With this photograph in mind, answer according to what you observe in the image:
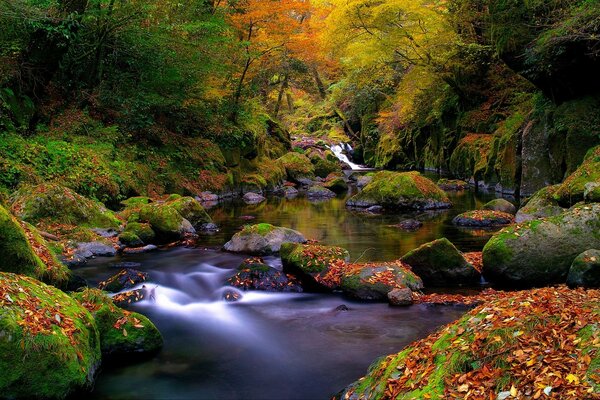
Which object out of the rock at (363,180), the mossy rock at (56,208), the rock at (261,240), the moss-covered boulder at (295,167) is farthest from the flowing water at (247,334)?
the moss-covered boulder at (295,167)

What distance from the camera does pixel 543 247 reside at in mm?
7012

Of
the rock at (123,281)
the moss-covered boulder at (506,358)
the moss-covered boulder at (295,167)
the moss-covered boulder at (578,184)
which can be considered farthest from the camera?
the moss-covered boulder at (295,167)

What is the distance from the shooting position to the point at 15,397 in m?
3.68

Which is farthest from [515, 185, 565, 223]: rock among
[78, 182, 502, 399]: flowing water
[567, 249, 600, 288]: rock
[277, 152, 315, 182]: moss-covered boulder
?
[277, 152, 315, 182]: moss-covered boulder

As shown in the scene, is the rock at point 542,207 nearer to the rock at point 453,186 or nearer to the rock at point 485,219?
the rock at point 485,219

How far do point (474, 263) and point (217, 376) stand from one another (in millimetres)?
5004

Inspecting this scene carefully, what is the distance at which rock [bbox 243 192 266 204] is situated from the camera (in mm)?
19141

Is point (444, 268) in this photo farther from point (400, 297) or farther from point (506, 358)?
point (506, 358)

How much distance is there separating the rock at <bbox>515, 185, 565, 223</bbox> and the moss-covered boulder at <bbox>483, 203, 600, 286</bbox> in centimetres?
368

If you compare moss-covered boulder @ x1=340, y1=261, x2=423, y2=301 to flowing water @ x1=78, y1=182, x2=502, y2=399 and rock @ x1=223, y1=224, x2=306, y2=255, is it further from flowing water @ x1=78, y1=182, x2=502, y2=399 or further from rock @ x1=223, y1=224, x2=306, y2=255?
rock @ x1=223, y1=224, x2=306, y2=255

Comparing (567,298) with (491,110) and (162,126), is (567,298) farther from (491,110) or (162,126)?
(491,110)

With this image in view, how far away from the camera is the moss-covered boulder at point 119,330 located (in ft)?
16.6

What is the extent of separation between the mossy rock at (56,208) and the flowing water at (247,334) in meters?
2.05

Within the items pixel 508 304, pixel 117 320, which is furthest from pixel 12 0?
pixel 508 304
